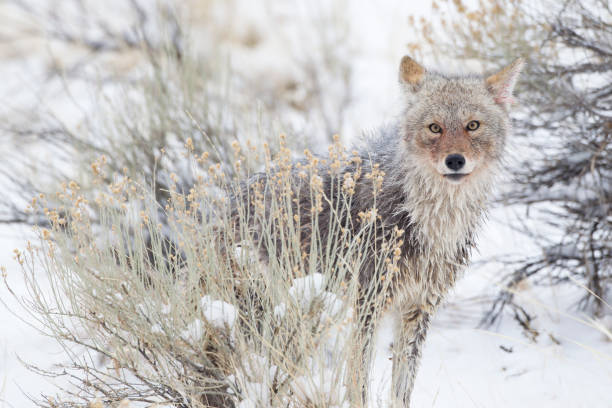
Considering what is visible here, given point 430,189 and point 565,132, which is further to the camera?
point 565,132

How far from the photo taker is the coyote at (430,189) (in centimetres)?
346

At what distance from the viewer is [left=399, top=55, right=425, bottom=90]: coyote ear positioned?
373cm

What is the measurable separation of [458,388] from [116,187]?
2774 mm

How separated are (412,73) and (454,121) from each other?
1.65ft

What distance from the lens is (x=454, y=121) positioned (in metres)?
3.42

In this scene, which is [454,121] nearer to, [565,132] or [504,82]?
[504,82]

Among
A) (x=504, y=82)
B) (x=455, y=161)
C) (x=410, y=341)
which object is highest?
(x=504, y=82)

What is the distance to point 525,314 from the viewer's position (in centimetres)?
490

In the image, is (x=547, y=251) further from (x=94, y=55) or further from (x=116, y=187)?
(x=94, y=55)

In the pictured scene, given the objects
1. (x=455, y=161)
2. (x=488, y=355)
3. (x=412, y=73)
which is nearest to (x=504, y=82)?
(x=412, y=73)

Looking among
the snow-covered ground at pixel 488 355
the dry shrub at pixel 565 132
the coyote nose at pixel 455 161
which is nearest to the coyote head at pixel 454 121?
the coyote nose at pixel 455 161

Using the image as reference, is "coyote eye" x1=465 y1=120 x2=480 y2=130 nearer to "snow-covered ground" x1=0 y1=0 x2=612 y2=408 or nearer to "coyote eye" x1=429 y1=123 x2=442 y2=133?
"coyote eye" x1=429 y1=123 x2=442 y2=133

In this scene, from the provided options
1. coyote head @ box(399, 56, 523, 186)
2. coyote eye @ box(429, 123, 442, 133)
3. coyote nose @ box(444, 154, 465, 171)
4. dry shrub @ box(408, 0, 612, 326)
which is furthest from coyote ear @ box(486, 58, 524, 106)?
dry shrub @ box(408, 0, 612, 326)

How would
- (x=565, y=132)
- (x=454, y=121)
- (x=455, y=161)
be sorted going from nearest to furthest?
(x=455, y=161)
(x=454, y=121)
(x=565, y=132)
